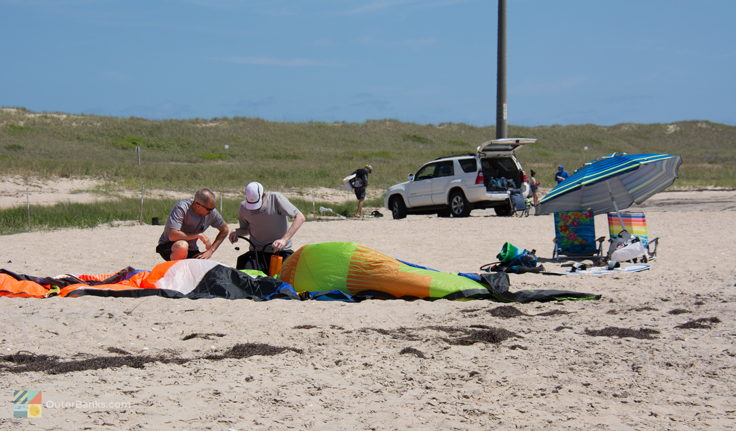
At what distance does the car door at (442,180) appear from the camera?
2017 cm

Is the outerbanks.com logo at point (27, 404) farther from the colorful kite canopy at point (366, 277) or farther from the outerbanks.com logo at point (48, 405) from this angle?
the colorful kite canopy at point (366, 277)

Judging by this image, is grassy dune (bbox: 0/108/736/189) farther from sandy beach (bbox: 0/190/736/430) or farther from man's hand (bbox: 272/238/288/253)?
sandy beach (bbox: 0/190/736/430)

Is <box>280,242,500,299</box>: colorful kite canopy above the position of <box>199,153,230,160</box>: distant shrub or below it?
below

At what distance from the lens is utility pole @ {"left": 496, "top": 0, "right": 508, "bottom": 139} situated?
20.6 m

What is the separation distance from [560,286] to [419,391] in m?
4.30

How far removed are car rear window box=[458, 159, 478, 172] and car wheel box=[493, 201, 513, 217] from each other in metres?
1.12

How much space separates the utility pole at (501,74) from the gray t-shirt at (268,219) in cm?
1303

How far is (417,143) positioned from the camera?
254 ft

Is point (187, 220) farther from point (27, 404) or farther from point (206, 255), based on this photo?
point (27, 404)

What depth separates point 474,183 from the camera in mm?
19500

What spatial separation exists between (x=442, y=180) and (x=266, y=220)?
11.8 meters

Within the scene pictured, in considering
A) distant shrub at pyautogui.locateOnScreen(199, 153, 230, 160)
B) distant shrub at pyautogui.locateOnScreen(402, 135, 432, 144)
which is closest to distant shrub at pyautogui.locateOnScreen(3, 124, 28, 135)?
distant shrub at pyautogui.locateOnScreen(199, 153, 230, 160)

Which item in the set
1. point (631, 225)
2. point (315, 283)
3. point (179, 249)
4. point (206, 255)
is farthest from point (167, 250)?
point (631, 225)

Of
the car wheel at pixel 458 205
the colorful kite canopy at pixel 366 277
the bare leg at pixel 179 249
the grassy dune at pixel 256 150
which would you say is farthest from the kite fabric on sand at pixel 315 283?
the car wheel at pixel 458 205
